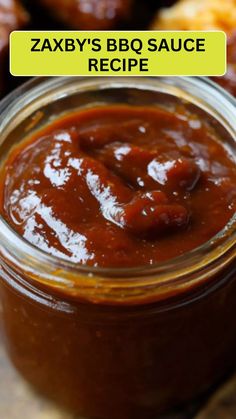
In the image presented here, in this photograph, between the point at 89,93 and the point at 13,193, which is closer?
the point at 13,193

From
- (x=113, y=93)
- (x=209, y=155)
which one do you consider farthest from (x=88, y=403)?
(x=113, y=93)

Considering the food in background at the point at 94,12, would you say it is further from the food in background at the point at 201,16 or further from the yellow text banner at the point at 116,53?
the yellow text banner at the point at 116,53

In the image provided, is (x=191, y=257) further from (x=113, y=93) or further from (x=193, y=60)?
(x=113, y=93)

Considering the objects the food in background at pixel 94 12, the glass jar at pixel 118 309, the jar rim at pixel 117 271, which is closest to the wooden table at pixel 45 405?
the glass jar at pixel 118 309

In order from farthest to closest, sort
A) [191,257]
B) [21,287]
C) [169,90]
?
[169,90]
[21,287]
[191,257]

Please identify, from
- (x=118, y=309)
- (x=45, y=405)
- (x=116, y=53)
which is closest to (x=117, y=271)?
(x=118, y=309)

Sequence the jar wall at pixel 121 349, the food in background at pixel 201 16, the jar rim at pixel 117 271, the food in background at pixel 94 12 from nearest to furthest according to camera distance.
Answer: the jar rim at pixel 117 271
the jar wall at pixel 121 349
the food in background at pixel 201 16
the food in background at pixel 94 12

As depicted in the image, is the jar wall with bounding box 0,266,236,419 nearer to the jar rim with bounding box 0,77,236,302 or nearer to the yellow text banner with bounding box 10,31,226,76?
the jar rim with bounding box 0,77,236,302

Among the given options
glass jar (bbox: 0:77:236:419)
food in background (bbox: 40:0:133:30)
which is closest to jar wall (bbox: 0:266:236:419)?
glass jar (bbox: 0:77:236:419)
